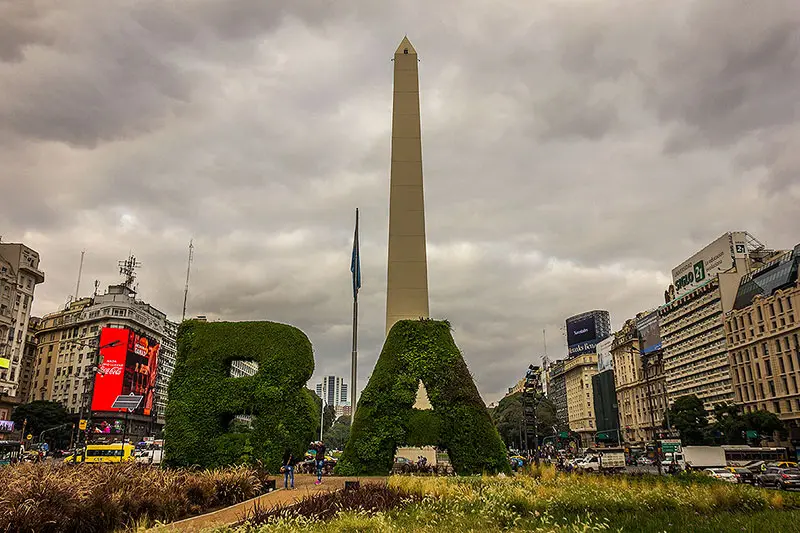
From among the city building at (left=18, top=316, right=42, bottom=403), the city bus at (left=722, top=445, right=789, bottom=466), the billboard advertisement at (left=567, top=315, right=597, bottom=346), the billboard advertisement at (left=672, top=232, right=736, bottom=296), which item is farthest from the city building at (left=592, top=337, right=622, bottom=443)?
the city building at (left=18, top=316, right=42, bottom=403)

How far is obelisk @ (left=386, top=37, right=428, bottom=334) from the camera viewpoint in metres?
39.1

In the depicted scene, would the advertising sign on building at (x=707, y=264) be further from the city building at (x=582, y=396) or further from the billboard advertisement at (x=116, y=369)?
the billboard advertisement at (x=116, y=369)

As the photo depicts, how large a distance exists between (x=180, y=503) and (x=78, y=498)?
9.37 ft

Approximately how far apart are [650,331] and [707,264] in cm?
2127

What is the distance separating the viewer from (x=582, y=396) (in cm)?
15275

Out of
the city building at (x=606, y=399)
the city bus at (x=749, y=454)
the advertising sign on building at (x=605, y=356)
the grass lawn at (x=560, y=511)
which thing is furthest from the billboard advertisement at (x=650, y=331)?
the grass lawn at (x=560, y=511)

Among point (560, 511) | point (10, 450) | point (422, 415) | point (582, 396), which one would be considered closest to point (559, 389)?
point (582, 396)

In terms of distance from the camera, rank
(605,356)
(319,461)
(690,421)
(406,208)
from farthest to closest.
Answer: (605,356)
(690,421)
(406,208)
(319,461)

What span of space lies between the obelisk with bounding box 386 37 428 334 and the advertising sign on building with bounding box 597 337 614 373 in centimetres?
10012

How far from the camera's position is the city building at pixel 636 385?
103 meters

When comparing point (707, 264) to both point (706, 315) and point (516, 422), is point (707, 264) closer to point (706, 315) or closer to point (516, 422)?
point (706, 315)

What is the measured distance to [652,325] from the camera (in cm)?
10544

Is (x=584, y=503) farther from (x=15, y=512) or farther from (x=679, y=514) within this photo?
(x=15, y=512)

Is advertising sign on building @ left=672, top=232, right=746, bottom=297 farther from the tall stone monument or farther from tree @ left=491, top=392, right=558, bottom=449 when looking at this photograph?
the tall stone monument
